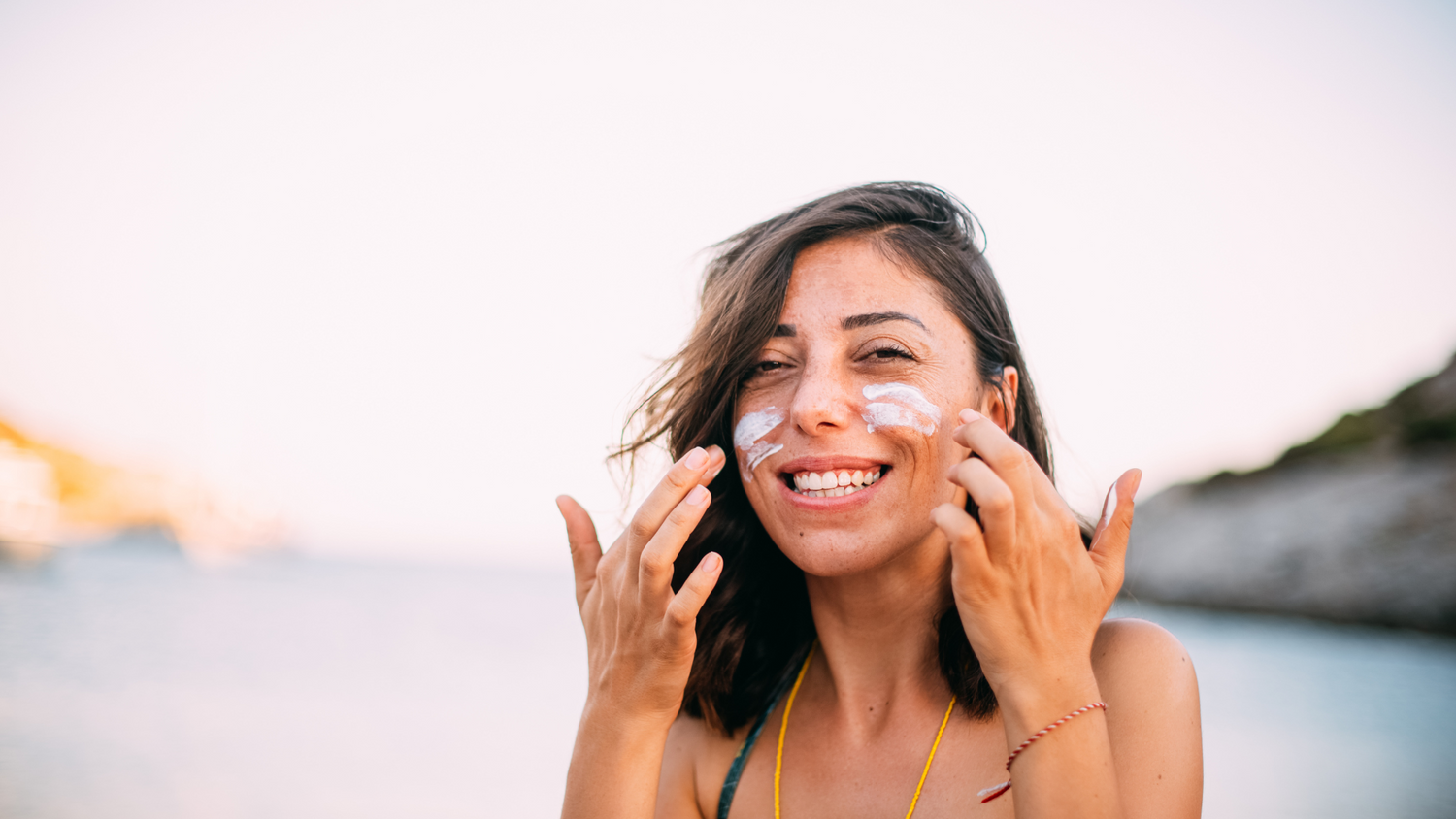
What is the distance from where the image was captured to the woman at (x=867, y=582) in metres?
1.60

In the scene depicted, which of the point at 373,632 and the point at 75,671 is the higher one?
the point at 373,632

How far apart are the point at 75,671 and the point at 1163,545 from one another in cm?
2329

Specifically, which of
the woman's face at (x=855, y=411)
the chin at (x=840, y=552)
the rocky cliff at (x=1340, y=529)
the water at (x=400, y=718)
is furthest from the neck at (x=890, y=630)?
the rocky cliff at (x=1340, y=529)

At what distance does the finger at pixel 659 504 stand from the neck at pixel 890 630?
2.28 feet

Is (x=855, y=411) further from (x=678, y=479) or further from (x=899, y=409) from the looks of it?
(x=678, y=479)

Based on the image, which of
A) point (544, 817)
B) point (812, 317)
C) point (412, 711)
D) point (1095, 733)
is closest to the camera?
point (1095, 733)

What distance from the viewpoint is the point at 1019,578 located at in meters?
1.58

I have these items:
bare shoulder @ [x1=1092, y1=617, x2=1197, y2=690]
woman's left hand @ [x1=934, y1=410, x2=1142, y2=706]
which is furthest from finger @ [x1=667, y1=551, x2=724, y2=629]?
bare shoulder @ [x1=1092, y1=617, x2=1197, y2=690]

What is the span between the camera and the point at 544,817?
578 centimetres

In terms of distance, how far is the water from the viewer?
583cm

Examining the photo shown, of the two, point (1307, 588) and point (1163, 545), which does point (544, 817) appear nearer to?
point (1307, 588)

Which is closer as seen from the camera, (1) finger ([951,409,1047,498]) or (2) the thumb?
(1) finger ([951,409,1047,498])

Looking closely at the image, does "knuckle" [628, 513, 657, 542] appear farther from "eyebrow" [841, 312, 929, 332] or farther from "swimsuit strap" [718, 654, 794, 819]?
"swimsuit strap" [718, 654, 794, 819]

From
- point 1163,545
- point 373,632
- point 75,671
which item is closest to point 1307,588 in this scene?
point 1163,545
